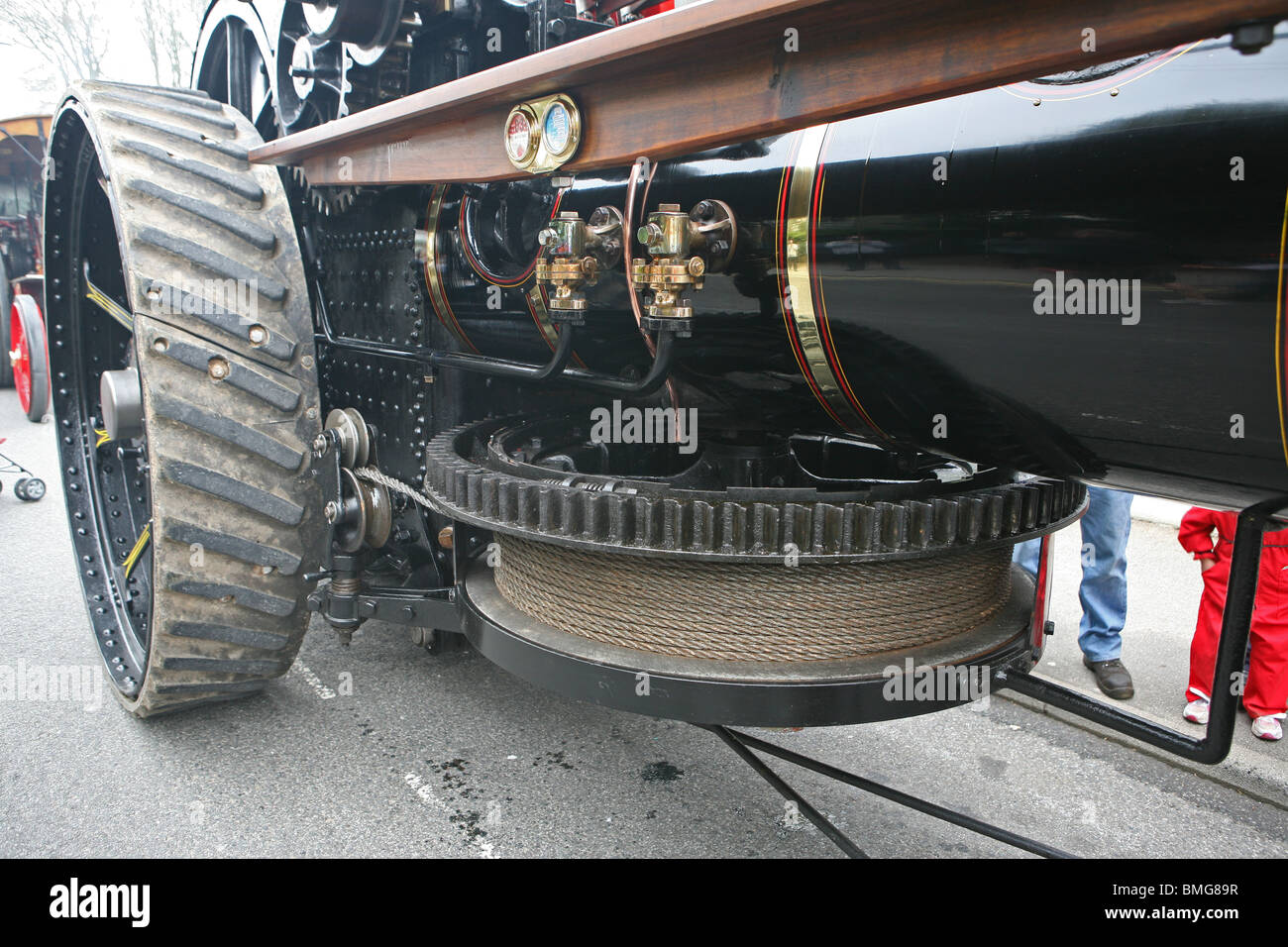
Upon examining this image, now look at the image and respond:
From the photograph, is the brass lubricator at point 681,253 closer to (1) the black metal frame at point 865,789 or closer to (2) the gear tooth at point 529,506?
(2) the gear tooth at point 529,506

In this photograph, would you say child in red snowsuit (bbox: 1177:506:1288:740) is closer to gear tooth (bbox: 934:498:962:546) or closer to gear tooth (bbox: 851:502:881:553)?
gear tooth (bbox: 934:498:962:546)

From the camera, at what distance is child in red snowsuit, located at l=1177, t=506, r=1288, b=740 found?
2971 millimetres

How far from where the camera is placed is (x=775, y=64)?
4.22 ft

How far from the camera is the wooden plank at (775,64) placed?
1.01 meters

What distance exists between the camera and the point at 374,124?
1.89 metres

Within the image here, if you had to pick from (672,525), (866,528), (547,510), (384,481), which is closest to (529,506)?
(547,510)

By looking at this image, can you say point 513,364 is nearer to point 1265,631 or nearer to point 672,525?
point 672,525

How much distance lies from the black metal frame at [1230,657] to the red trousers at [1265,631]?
1.79 m

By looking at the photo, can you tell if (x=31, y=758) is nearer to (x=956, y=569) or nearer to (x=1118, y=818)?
(x=956, y=569)

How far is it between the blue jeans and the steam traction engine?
5.12 feet

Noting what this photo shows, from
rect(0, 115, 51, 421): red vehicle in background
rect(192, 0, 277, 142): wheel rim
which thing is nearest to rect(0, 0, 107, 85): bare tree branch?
rect(0, 115, 51, 421): red vehicle in background

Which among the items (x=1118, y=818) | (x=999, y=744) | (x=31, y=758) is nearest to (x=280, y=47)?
(x=31, y=758)

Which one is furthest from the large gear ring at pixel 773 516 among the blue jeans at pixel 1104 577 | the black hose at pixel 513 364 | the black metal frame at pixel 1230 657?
the blue jeans at pixel 1104 577
